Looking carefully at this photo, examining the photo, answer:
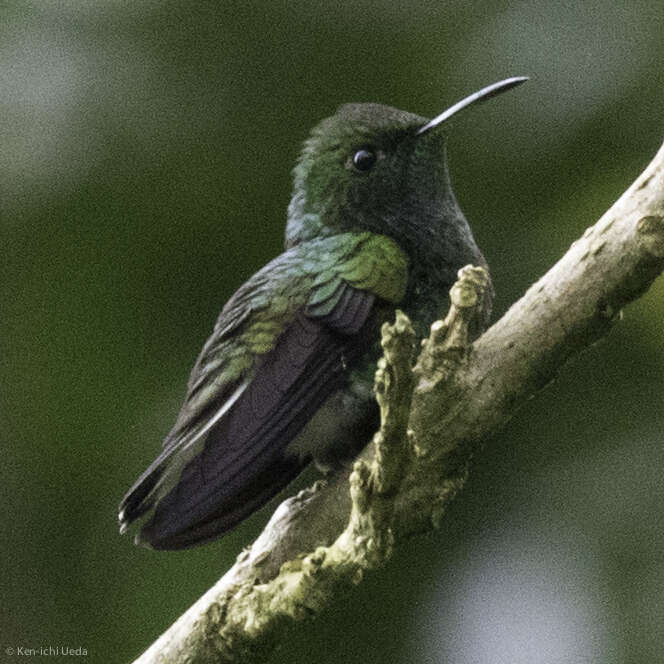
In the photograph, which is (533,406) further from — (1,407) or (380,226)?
(1,407)

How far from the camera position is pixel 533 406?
15.2 feet

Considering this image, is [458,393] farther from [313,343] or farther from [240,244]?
[240,244]

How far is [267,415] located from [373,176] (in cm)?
90

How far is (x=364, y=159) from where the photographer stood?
11.4 ft

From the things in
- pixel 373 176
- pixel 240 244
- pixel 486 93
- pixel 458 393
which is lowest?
pixel 240 244

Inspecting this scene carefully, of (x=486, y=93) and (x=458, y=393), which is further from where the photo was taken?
(x=486, y=93)

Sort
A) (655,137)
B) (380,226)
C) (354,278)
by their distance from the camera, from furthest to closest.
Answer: (655,137), (380,226), (354,278)

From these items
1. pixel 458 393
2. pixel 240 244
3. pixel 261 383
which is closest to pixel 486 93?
pixel 261 383

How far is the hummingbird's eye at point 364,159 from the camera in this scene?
11.4ft

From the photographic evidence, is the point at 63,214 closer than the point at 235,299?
No

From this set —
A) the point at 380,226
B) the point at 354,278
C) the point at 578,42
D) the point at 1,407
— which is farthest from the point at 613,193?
the point at 1,407

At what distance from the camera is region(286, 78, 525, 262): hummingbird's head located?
11.2 feet

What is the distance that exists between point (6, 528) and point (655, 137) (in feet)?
8.98

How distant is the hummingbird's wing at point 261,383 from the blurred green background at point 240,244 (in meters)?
1.38
